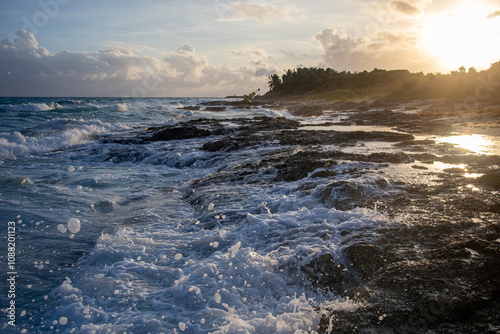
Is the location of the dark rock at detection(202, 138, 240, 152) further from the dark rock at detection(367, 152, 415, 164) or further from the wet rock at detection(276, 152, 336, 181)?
the dark rock at detection(367, 152, 415, 164)

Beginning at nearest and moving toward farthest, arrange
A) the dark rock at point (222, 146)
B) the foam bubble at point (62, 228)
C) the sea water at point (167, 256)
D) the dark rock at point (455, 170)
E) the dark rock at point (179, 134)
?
the sea water at point (167, 256) < the foam bubble at point (62, 228) < the dark rock at point (455, 170) < the dark rock at point (222, 146) < the dark rock at point (179, 134)

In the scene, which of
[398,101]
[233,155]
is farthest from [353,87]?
[233,155]

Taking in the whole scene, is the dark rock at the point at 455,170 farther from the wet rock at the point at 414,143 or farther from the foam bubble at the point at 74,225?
the foam bubble at the point at 74,225

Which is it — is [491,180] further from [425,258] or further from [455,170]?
[425,258]

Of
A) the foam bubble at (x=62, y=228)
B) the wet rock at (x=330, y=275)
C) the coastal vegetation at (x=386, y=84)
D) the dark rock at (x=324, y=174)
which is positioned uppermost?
the coastal vegetation at (x=386, y=84)

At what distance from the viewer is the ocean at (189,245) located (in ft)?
10.8

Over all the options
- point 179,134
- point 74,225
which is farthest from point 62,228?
point 179,134

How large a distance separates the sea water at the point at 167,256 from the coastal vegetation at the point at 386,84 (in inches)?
1039

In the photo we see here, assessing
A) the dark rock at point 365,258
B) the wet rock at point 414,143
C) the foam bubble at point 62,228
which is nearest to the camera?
the dark rock at point 365,258

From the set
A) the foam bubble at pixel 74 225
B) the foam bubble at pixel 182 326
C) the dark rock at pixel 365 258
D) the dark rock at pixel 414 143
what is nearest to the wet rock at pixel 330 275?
the dark rock at pixel 365 258

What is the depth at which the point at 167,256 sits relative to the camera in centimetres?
470

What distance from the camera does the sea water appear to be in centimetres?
324

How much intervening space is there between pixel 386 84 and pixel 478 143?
61.1 m

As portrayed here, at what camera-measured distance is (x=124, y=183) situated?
9.86 m
